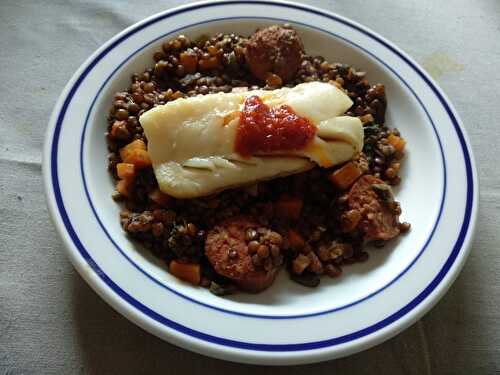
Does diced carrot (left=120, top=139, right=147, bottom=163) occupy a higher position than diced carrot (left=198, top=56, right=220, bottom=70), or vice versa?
diced carrot (left=198, top=56, right=220, bottom=70)

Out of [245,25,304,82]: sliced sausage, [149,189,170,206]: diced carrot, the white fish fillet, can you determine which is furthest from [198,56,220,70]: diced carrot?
[149,189,170,206]: diced carrot

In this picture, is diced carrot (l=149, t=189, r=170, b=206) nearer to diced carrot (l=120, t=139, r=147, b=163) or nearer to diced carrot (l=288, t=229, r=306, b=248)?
diced carrot (l=120, t=139, r=147, b=163)

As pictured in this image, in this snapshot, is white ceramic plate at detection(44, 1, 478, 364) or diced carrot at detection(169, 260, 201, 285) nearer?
white ceramic plate at detection(44, 1, 478, 364)

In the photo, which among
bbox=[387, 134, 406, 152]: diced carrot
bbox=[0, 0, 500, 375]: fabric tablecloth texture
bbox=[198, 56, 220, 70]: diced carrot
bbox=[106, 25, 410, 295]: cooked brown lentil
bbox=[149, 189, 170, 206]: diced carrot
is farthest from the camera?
bbox=[198, 56, 220, 70]: diced carrot

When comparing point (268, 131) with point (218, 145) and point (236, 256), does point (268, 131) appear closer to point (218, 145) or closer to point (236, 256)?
point (218, 145)

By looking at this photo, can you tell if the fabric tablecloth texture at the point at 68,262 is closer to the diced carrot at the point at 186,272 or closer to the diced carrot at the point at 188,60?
the diced carrot at the point at 186,272
